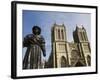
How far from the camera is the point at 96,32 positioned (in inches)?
74.1

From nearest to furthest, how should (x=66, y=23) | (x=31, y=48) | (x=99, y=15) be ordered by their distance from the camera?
(x=31, y=48) → (x=66, y=23) → (x=99, y=15)

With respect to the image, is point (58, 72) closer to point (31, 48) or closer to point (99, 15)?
point (31, 48)

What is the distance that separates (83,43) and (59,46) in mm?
213

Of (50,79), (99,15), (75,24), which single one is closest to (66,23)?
(75,24)

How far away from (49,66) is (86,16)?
0.50m

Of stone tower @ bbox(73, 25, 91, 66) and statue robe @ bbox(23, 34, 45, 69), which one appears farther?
stone tower @ bbox(73, 25, 91, 66)

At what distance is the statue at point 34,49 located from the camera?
166 centimetres

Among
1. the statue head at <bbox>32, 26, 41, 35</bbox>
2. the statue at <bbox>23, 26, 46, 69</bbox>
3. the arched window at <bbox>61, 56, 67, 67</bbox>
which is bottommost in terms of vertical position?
the arched window at <bbox>61, 56, 67, 67</bbox>

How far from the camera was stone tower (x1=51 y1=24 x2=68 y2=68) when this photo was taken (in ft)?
5.70

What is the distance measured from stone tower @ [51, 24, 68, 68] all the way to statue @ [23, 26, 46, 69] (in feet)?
0.28

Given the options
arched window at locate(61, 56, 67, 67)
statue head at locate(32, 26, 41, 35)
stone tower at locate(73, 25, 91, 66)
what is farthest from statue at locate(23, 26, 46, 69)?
stone tower at locate(73, 25, 91, 66)

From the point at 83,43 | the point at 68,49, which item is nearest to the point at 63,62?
the point at 68,49

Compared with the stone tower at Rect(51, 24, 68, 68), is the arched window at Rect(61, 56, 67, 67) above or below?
below

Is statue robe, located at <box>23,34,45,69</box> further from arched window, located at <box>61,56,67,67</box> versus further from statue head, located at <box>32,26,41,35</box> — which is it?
arched window, located at <box>61,56,67,67</box>
